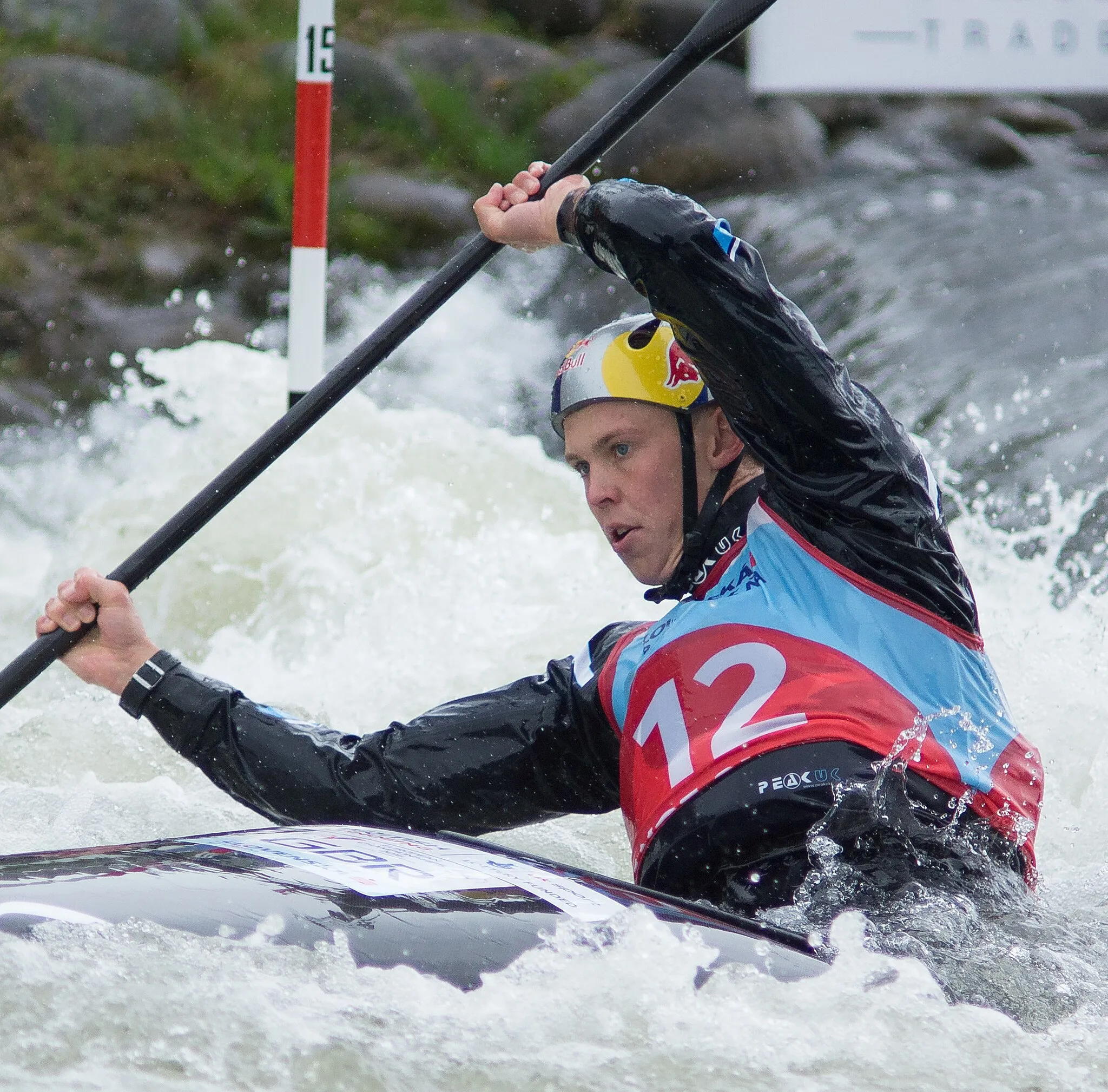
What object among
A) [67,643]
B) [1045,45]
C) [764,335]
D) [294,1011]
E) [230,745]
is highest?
[1045,45]

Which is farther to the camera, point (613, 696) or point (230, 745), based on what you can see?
point (230, 745)

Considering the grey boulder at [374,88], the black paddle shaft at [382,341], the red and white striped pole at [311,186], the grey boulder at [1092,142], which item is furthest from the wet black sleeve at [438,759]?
the grey boulder at [374,88]

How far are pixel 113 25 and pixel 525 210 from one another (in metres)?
6.91

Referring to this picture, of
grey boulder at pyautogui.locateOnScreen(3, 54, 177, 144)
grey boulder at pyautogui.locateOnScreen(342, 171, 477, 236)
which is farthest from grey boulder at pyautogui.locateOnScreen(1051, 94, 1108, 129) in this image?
grey boulder at pyautogui.locateOnScreen(3, 54, 177, 144)

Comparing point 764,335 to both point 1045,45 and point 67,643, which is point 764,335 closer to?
point 67,643

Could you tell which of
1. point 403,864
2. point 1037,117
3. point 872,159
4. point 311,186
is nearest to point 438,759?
point 403,864

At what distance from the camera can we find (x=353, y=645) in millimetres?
4637

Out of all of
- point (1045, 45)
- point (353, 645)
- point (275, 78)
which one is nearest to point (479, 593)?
point (353, 645)

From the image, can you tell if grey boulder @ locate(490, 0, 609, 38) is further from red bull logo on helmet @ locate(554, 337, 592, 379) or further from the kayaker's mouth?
the kayaker's mouth

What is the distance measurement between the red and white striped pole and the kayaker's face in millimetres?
1563

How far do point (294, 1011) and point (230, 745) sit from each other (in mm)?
1094

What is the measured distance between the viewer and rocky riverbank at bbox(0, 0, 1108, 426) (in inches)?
299

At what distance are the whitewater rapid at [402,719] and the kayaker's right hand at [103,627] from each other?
1.37ft

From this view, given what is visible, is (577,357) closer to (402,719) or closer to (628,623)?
(628,623)
